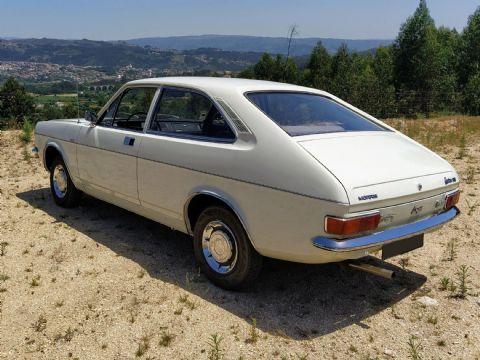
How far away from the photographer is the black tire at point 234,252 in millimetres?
3463

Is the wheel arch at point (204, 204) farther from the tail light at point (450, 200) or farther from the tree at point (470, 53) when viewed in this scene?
the tree at point (470, 53)

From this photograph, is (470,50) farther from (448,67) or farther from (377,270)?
(377,270)

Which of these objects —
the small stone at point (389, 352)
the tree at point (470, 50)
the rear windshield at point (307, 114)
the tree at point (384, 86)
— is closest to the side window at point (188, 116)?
the rear windshield at point (307, 114)

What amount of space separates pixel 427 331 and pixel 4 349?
114 inches

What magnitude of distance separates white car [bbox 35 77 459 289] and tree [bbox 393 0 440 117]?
49077 mm

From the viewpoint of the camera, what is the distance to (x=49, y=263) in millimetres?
4328

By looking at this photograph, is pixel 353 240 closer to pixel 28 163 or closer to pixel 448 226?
pixel 448 226

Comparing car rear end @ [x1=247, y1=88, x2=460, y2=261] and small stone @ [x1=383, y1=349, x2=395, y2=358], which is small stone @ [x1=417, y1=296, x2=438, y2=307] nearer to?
car rear end @ [x1=247, y1=88, x2=460, y2=261]

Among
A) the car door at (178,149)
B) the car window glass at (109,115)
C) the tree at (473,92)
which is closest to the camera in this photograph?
the car door at (178,149)

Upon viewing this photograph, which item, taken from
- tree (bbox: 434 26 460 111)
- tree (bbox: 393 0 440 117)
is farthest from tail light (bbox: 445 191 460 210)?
tree (bbox: 393 0 440 117)

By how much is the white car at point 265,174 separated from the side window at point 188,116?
11 millimetres

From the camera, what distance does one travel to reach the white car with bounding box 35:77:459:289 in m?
2.96

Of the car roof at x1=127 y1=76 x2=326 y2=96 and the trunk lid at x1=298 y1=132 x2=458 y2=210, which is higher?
the car roof at x1=127 y1=76 x2=326 y2=96

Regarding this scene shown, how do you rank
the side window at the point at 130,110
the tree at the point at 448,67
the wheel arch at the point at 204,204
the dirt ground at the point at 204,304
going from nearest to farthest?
1. the dirt ground at the point at 204,304
2. the wheel arch at the point at 204,204
3. the side window at the point at 130,110
4. the tree at the point at 448,67
